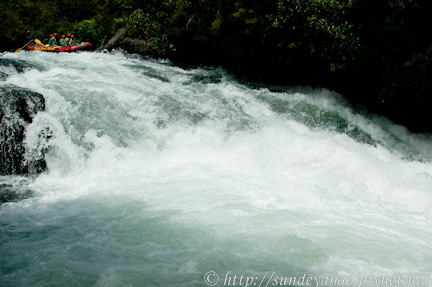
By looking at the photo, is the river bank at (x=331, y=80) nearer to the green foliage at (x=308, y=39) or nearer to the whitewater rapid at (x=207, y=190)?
the green foliage at (x=308, y=39)

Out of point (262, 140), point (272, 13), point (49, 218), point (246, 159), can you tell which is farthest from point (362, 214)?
point (272, 13)

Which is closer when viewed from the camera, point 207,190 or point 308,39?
point 207,190

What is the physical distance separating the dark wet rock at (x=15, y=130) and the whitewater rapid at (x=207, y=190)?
0.58 ft

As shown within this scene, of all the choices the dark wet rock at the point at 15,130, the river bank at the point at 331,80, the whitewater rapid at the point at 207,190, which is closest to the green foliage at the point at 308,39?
the river bank at the point at 331,80

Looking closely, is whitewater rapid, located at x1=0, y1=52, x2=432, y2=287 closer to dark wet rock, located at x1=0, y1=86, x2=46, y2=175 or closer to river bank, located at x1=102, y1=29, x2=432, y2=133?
dark wet rock, located at x1=0, y1=86, x2=46, y2=175

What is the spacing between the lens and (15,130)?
6316 millimetres

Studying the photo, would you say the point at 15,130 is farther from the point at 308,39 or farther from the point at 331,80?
the point at 331,80

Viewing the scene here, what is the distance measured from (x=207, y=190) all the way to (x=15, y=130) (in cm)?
370

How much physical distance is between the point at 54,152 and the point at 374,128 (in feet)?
25.5

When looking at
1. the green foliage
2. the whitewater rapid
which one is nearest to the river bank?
the green foliage

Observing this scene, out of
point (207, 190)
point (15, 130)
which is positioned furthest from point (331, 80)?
point (15, 130)

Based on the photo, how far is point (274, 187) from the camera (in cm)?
575

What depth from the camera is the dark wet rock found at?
613 cm

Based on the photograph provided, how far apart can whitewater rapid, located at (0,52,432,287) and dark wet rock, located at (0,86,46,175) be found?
0.58ft
